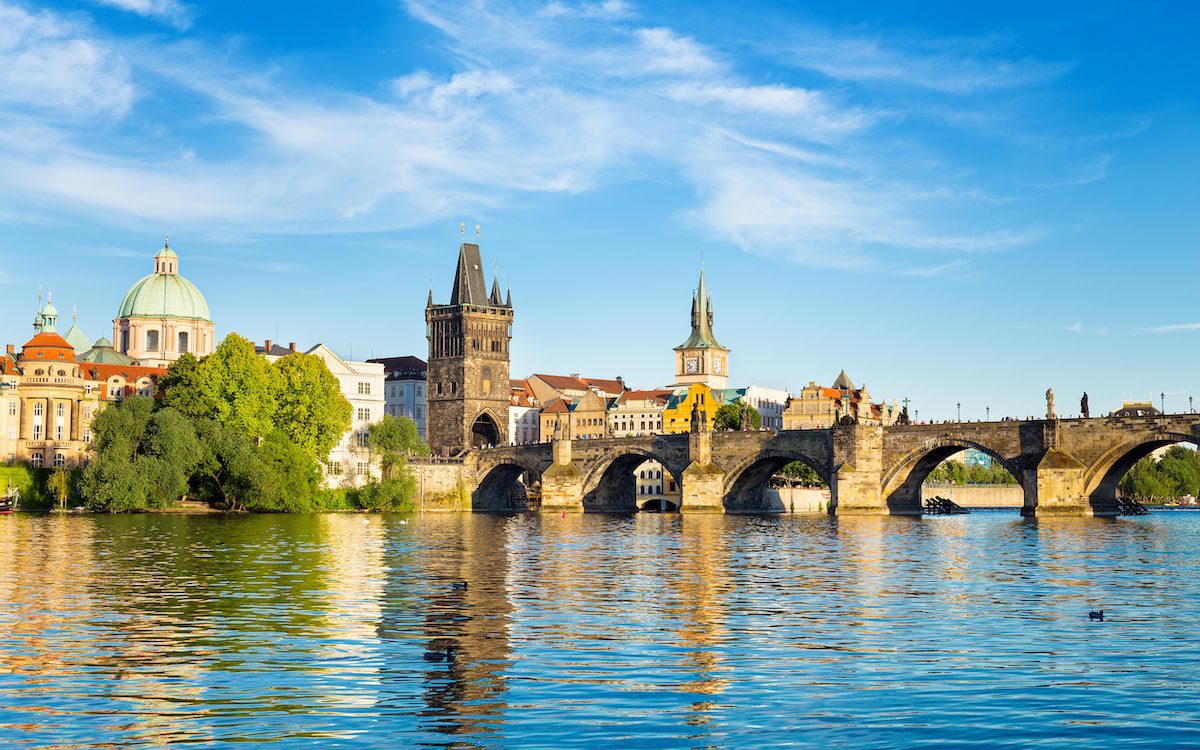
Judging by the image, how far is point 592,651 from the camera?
27547 millimetres

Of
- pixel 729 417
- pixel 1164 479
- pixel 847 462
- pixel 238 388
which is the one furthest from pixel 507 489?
pixel 1164 479

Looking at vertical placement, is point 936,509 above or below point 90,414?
below

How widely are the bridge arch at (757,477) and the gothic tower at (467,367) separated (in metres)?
39.6

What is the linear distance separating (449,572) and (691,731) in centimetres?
2814

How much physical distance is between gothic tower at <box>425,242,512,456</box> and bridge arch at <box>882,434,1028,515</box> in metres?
62.5

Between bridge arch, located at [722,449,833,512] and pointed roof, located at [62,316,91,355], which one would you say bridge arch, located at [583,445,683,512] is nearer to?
bridge arch, located at [722,449,833,512]

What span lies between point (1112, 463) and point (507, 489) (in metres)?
67.5

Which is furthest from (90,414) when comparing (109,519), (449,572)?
(449,572)

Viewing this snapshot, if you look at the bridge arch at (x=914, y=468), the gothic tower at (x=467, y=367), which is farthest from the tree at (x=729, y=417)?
the bridge arch at (x=914, y=468)

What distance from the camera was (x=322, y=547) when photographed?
6294 centimetres

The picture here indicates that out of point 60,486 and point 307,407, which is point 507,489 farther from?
point 60,486

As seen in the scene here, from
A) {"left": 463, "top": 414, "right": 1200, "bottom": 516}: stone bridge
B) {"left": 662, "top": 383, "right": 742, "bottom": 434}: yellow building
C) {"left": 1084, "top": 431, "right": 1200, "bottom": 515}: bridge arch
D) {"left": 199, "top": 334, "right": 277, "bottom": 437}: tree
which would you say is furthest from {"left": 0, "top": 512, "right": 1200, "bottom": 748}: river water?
{"left": 662, "top": 383, "right": 742, "bottom": 434}: yellow building

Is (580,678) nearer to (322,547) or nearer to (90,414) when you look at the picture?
(322,547)

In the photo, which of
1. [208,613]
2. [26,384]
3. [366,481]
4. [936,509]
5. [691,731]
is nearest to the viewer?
[691,731]
